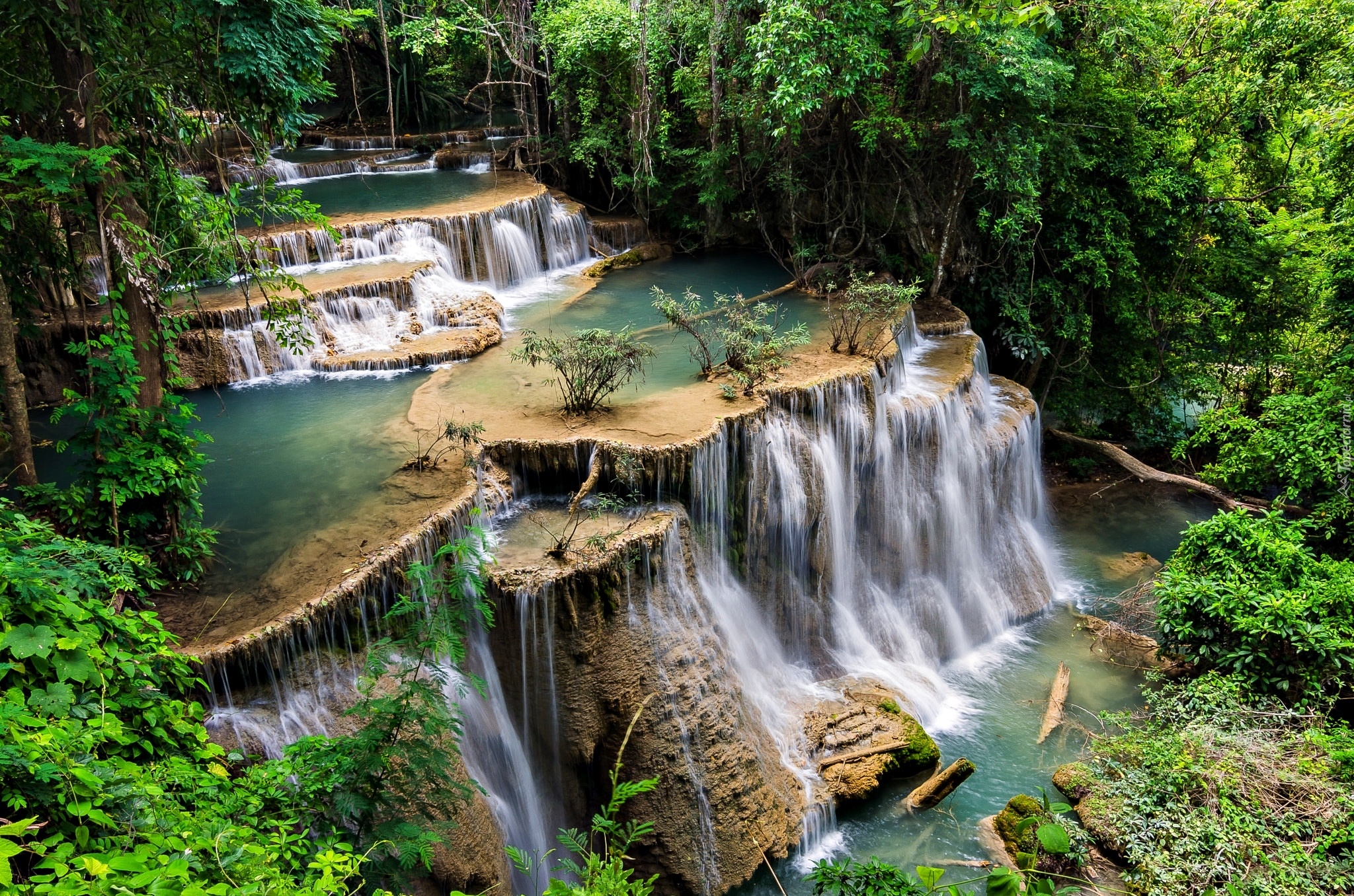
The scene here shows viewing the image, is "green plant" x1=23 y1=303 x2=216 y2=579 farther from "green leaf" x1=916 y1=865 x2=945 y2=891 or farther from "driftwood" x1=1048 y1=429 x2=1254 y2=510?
"driftwood" x1=1048 y1=429 x2=1254 y2=510

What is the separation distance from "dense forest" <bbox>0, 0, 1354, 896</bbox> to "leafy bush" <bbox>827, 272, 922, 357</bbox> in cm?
192

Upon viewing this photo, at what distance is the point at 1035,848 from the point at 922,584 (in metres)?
4.37

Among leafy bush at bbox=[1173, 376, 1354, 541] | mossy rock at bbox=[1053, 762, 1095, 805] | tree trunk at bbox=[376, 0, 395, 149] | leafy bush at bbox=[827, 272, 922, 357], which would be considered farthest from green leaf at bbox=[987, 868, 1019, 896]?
tree trunk at bbox=[376, 0, 395, 149]

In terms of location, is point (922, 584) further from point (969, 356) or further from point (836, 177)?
point (836, 177)

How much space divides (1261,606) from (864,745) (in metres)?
4.10

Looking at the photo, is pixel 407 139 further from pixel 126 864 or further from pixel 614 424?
pixel 126 864

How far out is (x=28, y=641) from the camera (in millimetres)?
4004

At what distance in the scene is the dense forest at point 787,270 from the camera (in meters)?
4.36

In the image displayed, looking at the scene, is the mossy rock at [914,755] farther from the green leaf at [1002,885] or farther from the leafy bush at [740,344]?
the green leaf at [1002,885]

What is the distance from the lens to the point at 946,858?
760 cm

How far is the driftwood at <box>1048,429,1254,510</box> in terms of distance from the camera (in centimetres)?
1173

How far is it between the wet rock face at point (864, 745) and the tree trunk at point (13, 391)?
6813 millimetres

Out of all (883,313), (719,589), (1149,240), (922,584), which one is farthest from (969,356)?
(719,589)

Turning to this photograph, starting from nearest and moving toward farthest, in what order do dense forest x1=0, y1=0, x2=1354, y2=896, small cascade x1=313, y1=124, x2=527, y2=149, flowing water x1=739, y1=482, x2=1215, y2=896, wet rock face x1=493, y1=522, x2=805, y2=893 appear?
1. dense forest x1=0, y1=0, x2=1354, y2=896
2. wet rock face x1=493, y1=522, x2=805, y2=893
3. flowing water x1=739, y1=482, x2=1215, y2=896
4. small cascade x1=313, y1=124, x2=527, y2=149
